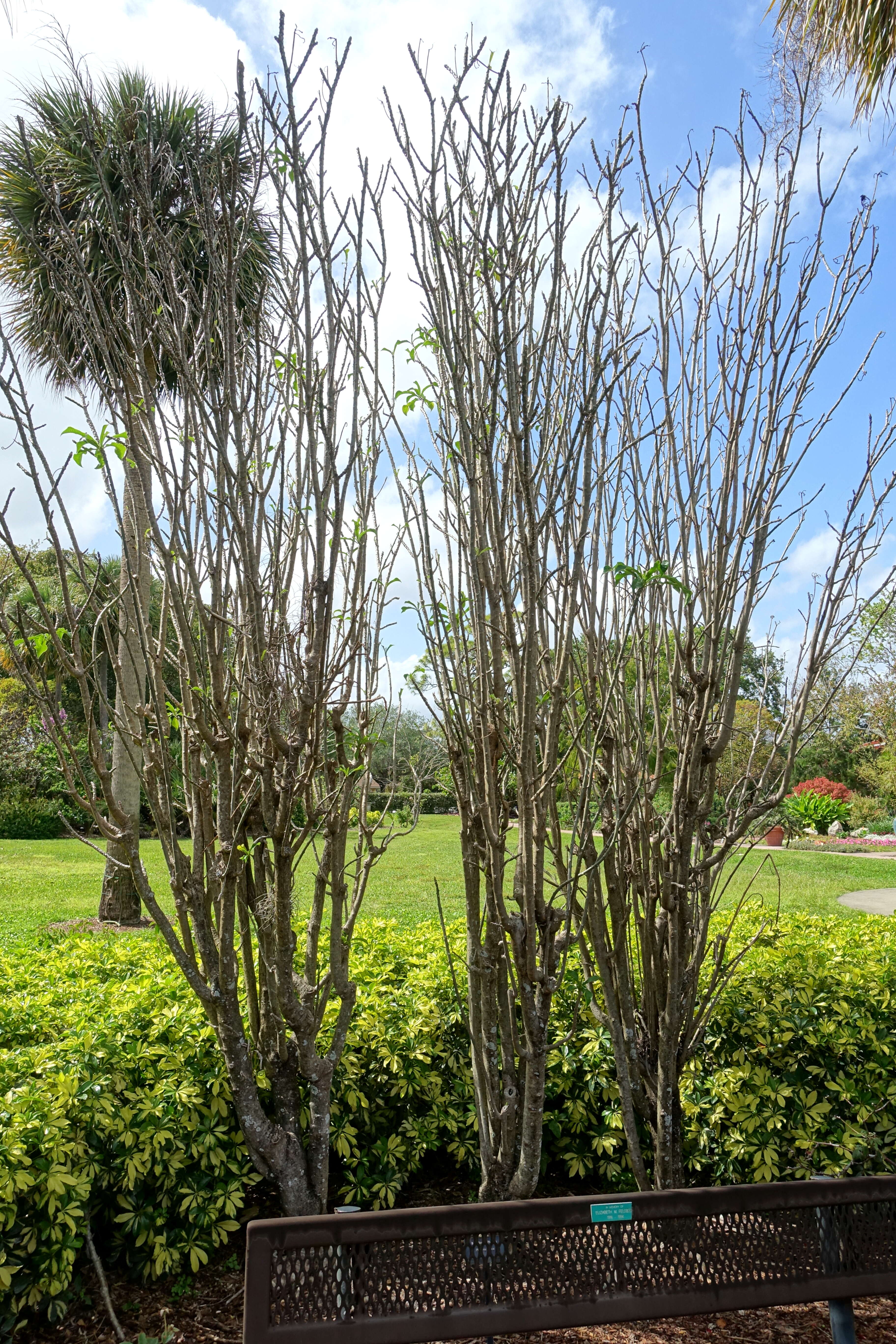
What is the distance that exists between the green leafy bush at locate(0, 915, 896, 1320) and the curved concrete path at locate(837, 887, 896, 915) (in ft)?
19.2

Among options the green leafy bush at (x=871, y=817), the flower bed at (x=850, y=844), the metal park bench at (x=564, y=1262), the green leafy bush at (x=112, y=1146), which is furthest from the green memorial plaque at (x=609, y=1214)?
the green leafy bush at (x=871, y=817)

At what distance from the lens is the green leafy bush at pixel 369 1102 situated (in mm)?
2076

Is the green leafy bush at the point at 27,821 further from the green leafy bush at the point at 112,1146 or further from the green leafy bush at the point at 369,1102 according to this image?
the green leafy bush at the point at 112,1146

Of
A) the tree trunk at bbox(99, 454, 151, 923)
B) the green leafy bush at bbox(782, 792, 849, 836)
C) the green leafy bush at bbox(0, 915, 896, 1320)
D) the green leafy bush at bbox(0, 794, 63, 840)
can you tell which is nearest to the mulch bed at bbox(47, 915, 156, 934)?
the tree trunk at bbox(99, 454, 151, 923)

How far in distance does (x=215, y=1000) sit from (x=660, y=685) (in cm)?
196

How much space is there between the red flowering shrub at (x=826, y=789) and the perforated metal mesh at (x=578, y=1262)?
20.5 m

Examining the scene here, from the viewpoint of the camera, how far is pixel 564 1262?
1.79 metres

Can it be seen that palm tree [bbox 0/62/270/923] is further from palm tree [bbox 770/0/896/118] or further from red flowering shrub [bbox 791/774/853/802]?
red flowering shrub [bbox 791/774/853/802]

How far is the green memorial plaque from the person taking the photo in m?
1.79

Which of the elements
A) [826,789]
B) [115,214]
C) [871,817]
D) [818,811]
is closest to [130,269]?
[115,214]

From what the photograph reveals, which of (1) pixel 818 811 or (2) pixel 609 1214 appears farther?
(1) pixel 818 811

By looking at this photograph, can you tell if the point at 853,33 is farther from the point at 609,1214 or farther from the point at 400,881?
the point at 400,881

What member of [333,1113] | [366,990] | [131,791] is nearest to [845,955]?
[366,990]

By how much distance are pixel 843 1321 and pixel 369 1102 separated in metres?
1.29
